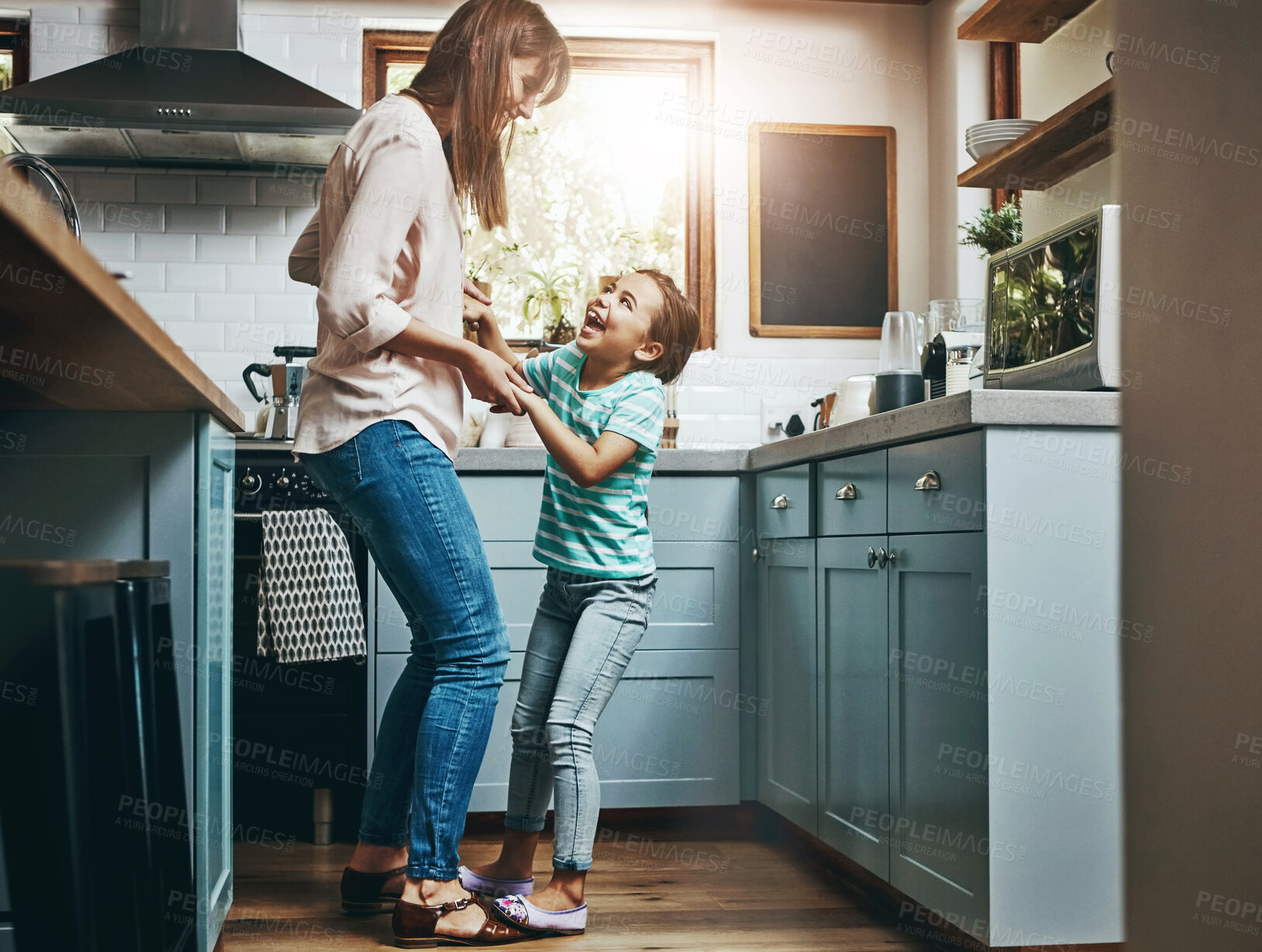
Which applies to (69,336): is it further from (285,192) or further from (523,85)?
(285,192)

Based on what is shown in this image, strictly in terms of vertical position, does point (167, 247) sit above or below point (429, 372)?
above

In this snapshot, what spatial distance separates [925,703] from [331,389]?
102 centimetres

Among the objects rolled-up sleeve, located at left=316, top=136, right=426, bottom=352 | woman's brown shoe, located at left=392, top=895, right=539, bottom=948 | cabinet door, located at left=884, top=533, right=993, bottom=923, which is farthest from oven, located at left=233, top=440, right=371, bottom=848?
cabinet door, located at left=884, top=533, right=993, bottom=923

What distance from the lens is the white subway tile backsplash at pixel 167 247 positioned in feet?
10.7

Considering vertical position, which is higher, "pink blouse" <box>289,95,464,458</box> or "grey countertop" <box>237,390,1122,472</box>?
"pink blouse" <box>289,95,464,458</box>

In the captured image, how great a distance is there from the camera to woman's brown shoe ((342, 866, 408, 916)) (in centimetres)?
195

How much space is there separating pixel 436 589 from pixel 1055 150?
5.83 ft

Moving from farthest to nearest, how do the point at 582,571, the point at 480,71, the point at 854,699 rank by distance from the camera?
the point at 854,699
the point at 582,571
the point at 480,71

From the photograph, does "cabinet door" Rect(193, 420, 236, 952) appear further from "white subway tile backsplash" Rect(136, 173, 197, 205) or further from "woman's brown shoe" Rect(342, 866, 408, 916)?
"white subway tile backsplash" Rect(136, 173, 197, 205)

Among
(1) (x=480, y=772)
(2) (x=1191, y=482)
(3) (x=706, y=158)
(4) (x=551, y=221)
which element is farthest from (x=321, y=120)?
(2) (x=1191, y=482)

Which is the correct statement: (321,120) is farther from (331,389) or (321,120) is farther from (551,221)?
(331,389)

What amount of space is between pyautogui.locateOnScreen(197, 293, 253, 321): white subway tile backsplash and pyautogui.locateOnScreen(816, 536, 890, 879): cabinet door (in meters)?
1.89

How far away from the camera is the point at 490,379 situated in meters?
1.65

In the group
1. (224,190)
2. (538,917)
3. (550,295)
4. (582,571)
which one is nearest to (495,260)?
(550,295)
